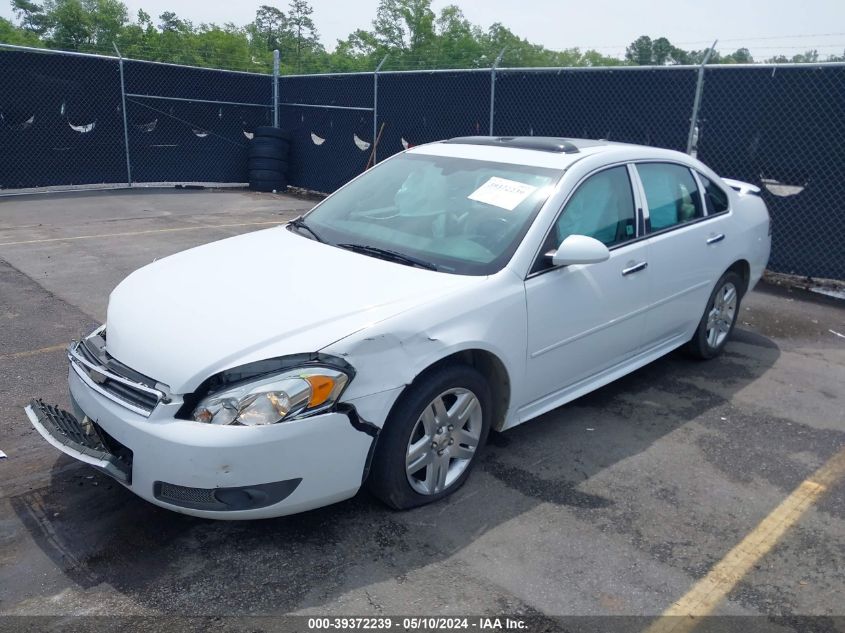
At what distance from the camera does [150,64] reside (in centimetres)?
1412

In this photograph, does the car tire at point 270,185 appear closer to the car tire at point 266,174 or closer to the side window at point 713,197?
the car tire at point 266,174

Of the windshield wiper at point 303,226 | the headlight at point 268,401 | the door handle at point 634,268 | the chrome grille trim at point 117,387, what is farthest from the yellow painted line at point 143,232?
the headlight at point 268,401

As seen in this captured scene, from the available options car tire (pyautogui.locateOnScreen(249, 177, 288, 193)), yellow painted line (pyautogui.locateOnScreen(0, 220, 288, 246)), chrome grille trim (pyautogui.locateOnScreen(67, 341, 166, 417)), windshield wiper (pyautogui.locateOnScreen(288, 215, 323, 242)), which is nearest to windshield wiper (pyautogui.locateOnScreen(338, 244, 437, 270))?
windshield wiper (pyautogui.locateOnScreen(288, 215, 323, 242))

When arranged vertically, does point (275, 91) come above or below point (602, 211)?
above

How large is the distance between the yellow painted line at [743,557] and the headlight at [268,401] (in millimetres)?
1567

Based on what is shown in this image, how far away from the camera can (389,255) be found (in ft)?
12.8

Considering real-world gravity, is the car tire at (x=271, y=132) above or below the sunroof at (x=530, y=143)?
below

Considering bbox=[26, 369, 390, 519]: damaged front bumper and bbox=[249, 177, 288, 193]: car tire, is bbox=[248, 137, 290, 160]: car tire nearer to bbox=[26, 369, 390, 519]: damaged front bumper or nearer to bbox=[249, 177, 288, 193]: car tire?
bbox=[249, 177, 288, 193]: car tire

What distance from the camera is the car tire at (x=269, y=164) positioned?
14.8 m

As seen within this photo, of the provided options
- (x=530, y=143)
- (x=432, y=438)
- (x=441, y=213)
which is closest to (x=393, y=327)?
(x=432, y=438)

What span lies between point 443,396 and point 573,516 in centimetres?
86

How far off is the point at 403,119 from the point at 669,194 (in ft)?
27.0

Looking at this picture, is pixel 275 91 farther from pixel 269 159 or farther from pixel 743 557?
pixel 743 557

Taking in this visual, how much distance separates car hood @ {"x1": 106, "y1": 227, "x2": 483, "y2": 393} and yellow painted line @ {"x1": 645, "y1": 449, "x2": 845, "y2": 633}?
165cm
